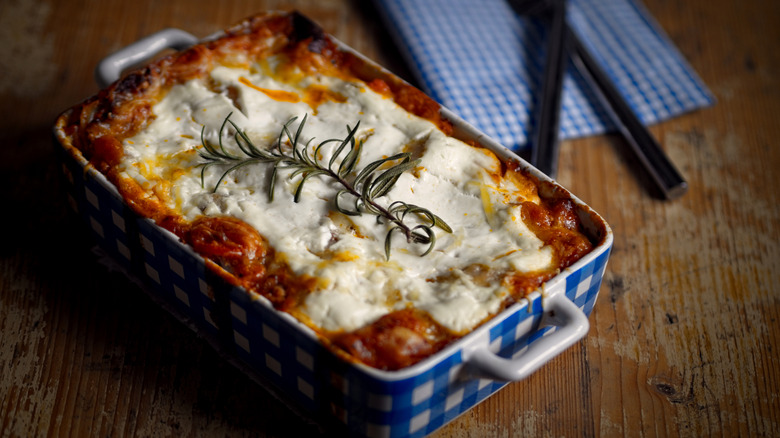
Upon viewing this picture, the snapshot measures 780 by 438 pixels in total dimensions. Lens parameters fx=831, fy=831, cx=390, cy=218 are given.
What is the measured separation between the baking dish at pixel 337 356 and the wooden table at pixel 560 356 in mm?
112

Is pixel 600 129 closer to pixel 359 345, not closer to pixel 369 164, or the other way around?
pixel 369 164

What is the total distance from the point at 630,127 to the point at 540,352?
1122 mm

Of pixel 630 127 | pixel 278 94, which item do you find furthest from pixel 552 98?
pixel 278 94

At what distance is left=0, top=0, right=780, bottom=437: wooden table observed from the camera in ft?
5.53

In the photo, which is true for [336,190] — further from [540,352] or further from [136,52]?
[136,52]

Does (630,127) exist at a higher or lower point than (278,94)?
lower

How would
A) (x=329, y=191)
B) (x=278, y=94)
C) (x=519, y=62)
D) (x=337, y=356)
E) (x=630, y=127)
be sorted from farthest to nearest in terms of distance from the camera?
(x=519, y=62) → (x=630, y=127) → (x=278, y=94) → (x=329, y=191) → (x=337, y=356)

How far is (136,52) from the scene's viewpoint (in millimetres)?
2076

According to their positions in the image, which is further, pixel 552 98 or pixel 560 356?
pixel 552 98

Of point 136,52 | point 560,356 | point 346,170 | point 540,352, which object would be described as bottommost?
point 560,356

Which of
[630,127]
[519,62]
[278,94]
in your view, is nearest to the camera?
[278,94]

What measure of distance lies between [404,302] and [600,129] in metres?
1.17

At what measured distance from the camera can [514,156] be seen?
1.80 meters

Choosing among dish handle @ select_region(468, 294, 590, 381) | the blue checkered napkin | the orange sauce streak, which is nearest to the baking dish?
dish handle @ select_region(468, 294, 590, 381)
